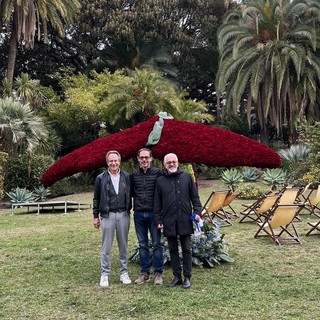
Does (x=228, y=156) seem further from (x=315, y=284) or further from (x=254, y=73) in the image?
(x=254, y=73)

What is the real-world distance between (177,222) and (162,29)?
95.5 ft

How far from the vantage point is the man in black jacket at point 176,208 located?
18.1 ft

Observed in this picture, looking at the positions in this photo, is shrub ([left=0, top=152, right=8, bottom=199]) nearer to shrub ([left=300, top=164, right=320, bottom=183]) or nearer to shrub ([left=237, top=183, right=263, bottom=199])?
shrub ([left=237, top=183, right=263, bottom=199])

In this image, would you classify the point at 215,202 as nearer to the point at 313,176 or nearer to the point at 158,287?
the point at 158,287

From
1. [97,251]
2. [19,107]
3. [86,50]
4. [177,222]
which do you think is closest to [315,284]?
[177,222]

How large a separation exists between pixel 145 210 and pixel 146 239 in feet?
1.33

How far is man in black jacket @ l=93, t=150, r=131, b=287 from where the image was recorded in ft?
18.7

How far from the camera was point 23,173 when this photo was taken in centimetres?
2059

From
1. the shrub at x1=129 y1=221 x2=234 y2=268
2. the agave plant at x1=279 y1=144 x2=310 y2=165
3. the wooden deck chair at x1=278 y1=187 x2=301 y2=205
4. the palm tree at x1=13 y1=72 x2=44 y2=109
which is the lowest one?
the shrub at x1=129 y1=221 x2=234 y2=268

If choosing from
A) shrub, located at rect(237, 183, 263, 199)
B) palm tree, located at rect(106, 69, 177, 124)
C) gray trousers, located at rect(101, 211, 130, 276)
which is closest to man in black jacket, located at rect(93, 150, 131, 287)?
gray trousers, located at rect(101, 211, 130, 276)

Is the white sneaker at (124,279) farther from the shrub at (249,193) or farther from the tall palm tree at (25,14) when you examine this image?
the tall palm tree at (25,14)

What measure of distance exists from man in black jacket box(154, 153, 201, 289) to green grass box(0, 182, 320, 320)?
1.17 ft

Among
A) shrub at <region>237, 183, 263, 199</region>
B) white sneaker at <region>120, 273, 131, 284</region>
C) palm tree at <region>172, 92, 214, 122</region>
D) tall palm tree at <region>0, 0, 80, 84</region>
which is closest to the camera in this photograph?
white sneaker at <region>120, 273, 131, 284</region>

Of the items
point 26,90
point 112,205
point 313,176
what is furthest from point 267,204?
point 26,90
